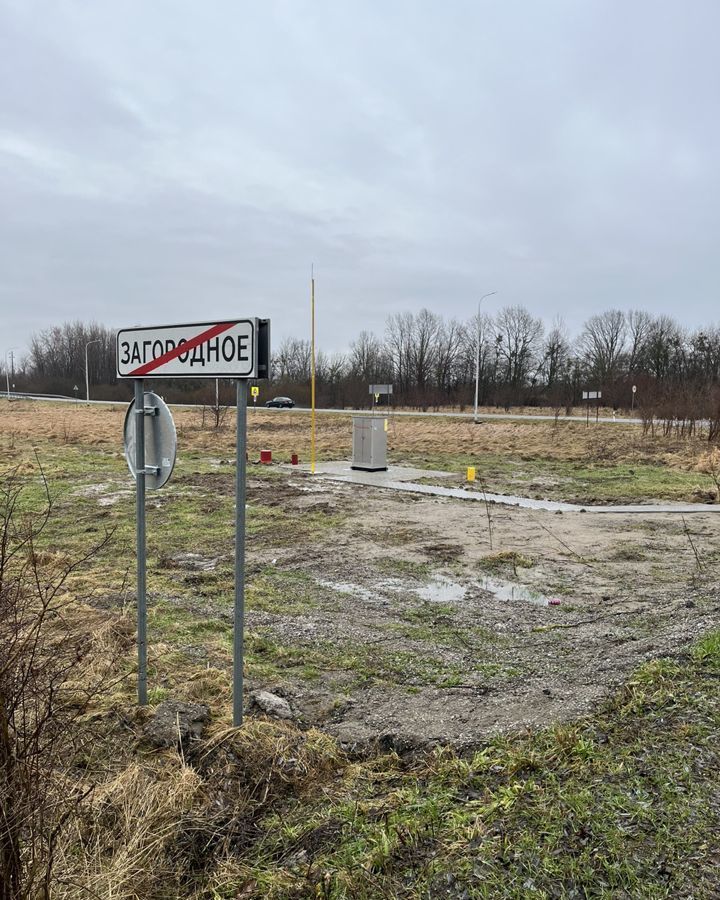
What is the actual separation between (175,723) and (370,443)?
45.1 feet

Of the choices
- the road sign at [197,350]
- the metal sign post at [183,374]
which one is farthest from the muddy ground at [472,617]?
the road sign at [197,350]

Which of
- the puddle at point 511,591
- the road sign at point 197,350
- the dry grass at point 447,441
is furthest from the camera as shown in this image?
the dry grass at point 447,441

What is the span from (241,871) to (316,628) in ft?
10.3

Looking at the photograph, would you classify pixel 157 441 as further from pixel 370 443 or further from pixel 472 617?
pixel 370 443

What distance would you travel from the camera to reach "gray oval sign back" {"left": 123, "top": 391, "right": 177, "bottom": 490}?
12.3ft

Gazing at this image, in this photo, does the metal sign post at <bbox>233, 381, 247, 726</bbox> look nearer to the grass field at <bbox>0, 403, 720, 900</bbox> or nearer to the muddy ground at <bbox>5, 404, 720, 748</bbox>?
the grass field at <bbox>0, 403, 720, 900</bbox>

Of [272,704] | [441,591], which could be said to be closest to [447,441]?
[441,591]

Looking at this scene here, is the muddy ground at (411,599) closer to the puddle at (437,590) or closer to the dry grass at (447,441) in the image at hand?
the puddle at (437,590)

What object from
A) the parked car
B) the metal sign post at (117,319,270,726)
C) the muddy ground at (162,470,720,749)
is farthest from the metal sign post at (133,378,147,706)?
the parked car

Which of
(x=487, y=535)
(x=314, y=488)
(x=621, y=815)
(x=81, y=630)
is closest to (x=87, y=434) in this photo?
(x=314, y=488)

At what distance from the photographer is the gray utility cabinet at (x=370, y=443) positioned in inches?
683

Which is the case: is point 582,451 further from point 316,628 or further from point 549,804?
point 549,804

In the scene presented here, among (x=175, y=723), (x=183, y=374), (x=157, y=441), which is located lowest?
(x=175, y=723)

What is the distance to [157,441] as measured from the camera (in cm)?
383
